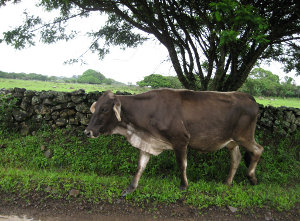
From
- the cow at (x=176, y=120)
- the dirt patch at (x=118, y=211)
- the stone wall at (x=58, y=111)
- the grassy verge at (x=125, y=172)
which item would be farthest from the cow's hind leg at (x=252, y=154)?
the stone wall at (x=58, y=111)

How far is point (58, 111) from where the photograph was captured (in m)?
7.36

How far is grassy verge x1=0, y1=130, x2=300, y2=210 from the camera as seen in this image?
407 cm

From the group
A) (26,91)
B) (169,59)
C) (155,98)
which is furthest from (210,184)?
(26,91)

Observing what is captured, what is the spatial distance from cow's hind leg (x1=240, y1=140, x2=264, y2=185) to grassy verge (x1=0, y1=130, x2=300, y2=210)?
0.79ft

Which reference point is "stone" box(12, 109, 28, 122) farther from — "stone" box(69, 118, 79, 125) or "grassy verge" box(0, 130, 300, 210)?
"stone" box(69, 118, 79, 125)

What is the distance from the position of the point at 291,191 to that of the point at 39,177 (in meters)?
4.73

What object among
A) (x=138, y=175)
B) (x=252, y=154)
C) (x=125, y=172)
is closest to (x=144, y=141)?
(x=138, y=175)

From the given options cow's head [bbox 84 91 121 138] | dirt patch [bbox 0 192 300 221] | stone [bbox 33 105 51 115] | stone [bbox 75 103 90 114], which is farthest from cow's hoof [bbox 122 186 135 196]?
stone [bbox 33 105 51 115]

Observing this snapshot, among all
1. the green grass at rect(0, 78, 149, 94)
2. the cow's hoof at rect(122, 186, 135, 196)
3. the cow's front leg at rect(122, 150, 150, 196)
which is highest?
the green grass at rect(0, 78, 149, 94)

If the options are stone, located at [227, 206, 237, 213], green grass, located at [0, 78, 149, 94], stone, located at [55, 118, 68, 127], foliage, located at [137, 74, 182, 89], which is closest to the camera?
stone, located at [227, 206, 237, 213]

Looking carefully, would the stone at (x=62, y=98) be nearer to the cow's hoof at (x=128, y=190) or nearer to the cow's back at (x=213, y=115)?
A: the cow's hoof at (x=128, y=190)

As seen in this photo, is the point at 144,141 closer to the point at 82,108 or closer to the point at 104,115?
the point at 104,115

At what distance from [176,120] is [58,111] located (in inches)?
182

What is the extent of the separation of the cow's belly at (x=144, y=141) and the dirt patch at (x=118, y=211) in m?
0.87
